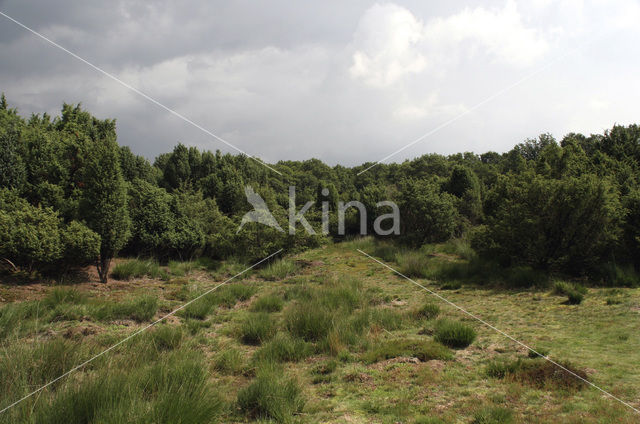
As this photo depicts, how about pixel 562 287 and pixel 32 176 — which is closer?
pixel 562 287

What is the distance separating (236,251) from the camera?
69.8ft

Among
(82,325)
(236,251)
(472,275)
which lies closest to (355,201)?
(236,251)

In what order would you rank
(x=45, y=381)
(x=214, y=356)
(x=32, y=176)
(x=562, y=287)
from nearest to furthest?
(x=45, y=381) < (x=214, y=356) < (x=562, y=287) < (x=32, y=176)

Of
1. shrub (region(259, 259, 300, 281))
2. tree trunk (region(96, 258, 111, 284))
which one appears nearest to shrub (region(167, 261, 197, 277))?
tree trunk (region(96, 258, 111, 284))

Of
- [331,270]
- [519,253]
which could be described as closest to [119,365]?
[331,270]

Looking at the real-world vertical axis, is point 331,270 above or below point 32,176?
below

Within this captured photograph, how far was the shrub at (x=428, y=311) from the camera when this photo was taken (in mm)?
9266

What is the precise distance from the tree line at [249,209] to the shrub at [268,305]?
8011 millimetres

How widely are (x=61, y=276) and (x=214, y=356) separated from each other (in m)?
11.4

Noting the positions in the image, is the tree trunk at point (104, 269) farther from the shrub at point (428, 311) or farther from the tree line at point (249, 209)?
the shrub at point (428, 311)

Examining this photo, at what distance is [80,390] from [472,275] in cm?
1428

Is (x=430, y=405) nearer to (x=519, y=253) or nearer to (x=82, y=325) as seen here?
(x=82, y=325)

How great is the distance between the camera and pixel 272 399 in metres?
4.61

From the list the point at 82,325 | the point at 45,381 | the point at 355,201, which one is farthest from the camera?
the point at 355,201
